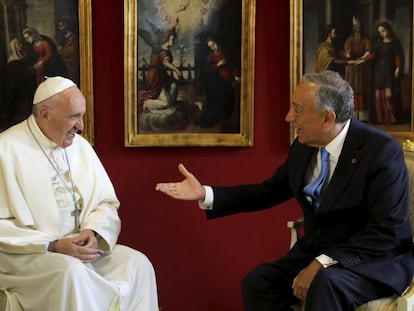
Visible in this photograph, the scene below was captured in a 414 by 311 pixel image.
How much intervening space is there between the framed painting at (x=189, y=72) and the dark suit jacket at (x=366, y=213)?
933 mm

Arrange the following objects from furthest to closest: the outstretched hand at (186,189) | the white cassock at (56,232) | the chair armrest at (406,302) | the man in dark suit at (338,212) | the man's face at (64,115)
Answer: the outstretched hand at (186,189) < the man's face at (64,115) < the white cassock at (56,232) < the man in dark suit at (338,212) < the chair armrest at (406,302)

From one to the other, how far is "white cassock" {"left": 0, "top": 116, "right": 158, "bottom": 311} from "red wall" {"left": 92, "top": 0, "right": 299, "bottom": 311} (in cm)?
56

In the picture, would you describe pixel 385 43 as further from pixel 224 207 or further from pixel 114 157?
pixel 114 157

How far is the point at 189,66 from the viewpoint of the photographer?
3.94 metres

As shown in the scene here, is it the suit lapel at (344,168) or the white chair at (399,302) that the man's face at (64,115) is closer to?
the suit lapel at (344,168)

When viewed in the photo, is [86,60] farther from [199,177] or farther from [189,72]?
[199,177]

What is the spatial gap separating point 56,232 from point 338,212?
1.48 metres

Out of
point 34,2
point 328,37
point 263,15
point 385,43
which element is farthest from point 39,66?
point 385,43

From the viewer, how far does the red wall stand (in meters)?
4.00

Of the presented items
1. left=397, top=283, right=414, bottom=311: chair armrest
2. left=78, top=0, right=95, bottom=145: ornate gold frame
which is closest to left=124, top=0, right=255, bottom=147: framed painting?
left=78, top=0, right=95, bottom=145: ornate gold frame

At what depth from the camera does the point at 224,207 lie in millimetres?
3393

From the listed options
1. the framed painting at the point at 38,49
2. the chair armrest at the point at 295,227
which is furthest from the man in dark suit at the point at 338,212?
the framed painting at the point at 38,49

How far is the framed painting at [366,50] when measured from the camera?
12.3 ft

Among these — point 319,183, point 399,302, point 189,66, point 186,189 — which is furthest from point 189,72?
point 399,302
